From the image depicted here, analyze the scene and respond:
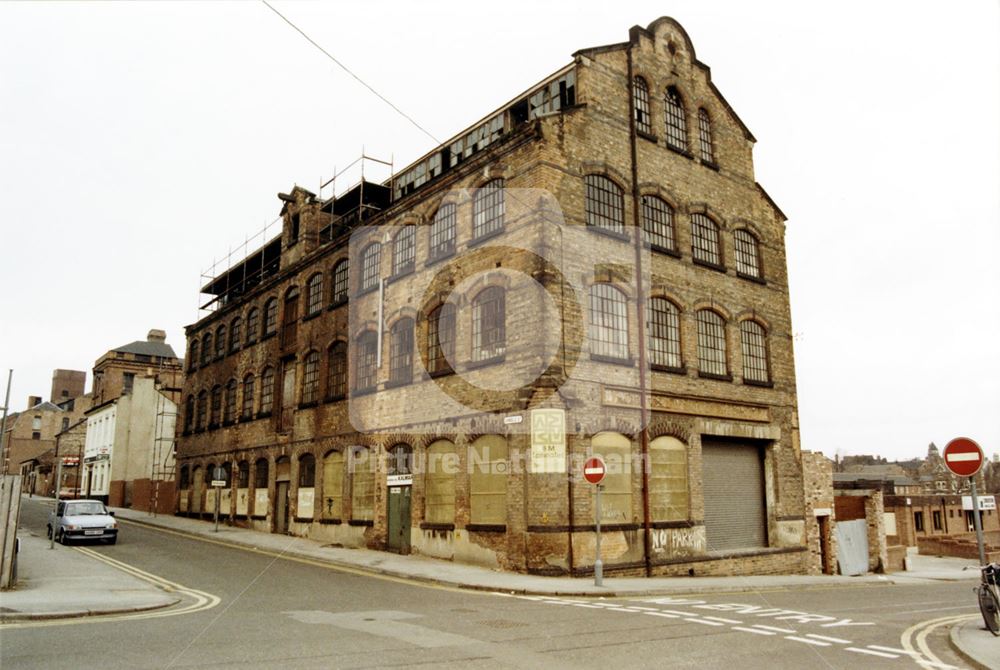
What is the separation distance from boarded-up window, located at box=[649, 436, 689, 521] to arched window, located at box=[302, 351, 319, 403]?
47.4 feet

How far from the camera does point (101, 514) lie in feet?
82.3

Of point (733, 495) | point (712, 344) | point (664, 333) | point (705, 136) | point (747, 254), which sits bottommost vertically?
point (733, 495)

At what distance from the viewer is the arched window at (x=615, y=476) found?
19438 mm

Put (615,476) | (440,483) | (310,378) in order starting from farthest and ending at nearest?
(310,378) → (440,483) → (615,476)

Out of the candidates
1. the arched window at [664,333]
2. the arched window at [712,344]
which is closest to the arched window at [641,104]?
the arched window at [664,333]

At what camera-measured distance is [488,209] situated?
2173 cm

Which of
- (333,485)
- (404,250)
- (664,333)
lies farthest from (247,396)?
(664,333)

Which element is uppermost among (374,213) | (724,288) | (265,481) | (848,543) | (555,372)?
(374,213)

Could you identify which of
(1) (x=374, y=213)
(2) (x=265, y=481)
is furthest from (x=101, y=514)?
(1) (x=374, y=213)

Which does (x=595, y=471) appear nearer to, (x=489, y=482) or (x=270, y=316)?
(x=489, y=482)

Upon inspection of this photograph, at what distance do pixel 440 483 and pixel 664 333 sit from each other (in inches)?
323

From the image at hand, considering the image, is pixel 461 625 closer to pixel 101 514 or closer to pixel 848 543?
pixel 101 514

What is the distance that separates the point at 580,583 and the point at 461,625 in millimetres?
6448

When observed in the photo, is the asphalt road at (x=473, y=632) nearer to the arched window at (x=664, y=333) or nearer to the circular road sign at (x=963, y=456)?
the circular road sign at (x=963, y=456)
